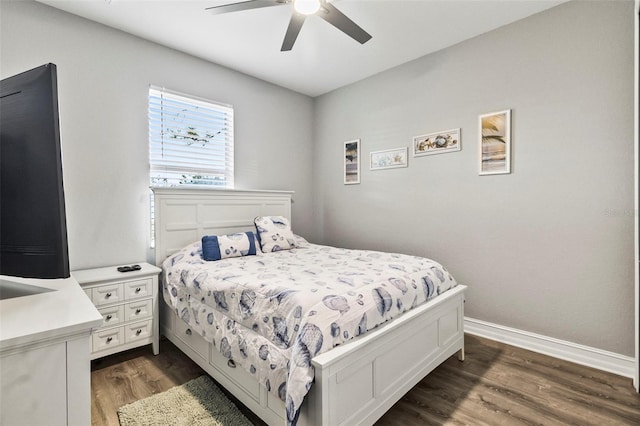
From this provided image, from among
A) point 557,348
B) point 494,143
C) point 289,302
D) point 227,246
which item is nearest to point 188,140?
point 227,246

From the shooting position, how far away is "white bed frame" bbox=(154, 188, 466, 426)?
142 centimetres

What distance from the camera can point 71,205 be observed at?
2.56 meters

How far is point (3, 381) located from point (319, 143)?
4123 mm

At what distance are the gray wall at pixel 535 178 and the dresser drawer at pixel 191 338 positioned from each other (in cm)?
225

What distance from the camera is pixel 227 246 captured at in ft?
9.21

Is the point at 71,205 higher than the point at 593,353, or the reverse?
the point at 71,205

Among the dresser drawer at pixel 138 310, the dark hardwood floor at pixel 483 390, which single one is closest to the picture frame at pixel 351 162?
the dark hardwood floor at pixel 483 390

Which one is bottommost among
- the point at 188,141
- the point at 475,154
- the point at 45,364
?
the point at 45,364

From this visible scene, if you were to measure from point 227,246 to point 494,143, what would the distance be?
2616 mm

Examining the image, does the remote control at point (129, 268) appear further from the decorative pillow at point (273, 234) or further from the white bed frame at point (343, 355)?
the decorative pillow at point (273, 234)

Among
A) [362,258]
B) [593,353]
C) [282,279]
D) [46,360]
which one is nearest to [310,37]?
[362,258]

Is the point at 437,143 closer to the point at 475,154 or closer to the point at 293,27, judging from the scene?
the point at 475,154

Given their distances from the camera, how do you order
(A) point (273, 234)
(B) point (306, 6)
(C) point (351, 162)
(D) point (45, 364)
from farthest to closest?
(C) point (351, 162) → (A) point (273, 234) → (B) point (306, 6) → (D) point (45, 364)

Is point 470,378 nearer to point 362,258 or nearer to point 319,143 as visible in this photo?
point 362,258
